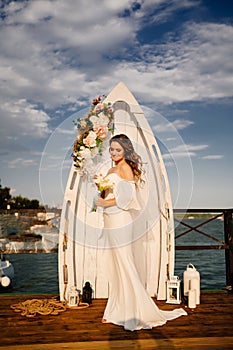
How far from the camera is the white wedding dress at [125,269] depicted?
3.74 meters

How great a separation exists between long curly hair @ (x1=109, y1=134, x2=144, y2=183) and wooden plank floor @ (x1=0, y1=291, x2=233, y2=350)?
139cm

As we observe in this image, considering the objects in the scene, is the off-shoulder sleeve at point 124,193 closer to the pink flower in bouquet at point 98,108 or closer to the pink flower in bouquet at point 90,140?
the pink flower in bouquet at point 90,140

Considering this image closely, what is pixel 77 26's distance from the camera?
740 centimetres

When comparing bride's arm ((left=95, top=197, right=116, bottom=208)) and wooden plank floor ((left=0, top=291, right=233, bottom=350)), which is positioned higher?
bride's arm ((left=95, top=197, right=116, bottom=208))

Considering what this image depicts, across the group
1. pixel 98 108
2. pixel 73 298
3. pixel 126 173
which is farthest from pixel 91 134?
pixel 73 298

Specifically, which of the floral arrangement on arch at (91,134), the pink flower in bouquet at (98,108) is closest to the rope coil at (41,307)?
the floral arrangement on arch at (91,134)

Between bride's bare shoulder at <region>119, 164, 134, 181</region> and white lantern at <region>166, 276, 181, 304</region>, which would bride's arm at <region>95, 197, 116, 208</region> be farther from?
white lantern at <region>166, 276, 181, 304</region>

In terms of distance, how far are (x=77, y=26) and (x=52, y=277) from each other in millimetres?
9487

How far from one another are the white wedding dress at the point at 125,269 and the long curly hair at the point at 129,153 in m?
0.24

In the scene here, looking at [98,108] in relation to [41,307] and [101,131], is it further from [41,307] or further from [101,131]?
[41,307]

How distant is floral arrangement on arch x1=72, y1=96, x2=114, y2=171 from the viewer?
13.9 feet

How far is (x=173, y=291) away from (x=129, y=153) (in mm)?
1686

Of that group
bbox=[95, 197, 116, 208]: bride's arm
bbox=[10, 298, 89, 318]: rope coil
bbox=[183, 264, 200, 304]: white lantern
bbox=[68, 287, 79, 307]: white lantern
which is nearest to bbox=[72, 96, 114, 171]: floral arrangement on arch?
bbox=[95, 197, 116, 208]: bride's arm

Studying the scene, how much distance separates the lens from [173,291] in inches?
180
